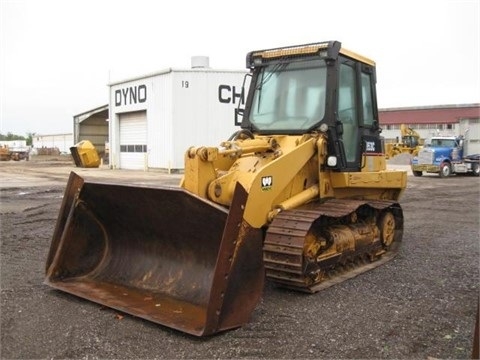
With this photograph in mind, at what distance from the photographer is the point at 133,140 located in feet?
94.0

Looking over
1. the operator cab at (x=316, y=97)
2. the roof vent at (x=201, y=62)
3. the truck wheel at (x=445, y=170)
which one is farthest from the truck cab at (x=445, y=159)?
the operator cab at (x=316, y=97)

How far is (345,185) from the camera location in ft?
21.4

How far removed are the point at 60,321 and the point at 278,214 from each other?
2334 millimetres

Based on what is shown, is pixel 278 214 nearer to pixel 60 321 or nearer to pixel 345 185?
pixel 345 185

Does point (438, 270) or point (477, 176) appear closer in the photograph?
point (438, 270)

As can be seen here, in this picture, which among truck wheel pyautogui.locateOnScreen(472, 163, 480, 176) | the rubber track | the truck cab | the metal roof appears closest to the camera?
the rubber track

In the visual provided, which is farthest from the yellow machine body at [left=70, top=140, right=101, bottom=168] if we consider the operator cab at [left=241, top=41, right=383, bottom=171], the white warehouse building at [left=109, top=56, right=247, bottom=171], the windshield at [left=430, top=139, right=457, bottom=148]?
the operator cab at [left=241, top=41, right=383, bottom=171]

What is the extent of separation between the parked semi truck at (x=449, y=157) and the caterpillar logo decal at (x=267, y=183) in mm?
22408

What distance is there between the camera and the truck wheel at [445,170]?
26.0 meters

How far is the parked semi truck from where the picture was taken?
85.4 feet

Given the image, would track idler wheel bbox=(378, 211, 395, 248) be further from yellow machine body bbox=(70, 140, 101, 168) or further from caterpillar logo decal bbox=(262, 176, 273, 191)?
yellow machine body bbox=(70, 140, 101, 168)

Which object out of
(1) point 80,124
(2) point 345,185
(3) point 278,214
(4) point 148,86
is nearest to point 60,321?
(3) point 278,214

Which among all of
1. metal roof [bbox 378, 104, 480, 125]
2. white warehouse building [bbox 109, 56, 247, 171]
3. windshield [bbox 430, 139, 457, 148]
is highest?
metal roof [bbox 378, 104, 480, 125]

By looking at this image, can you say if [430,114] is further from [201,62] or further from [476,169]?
[201,62]
